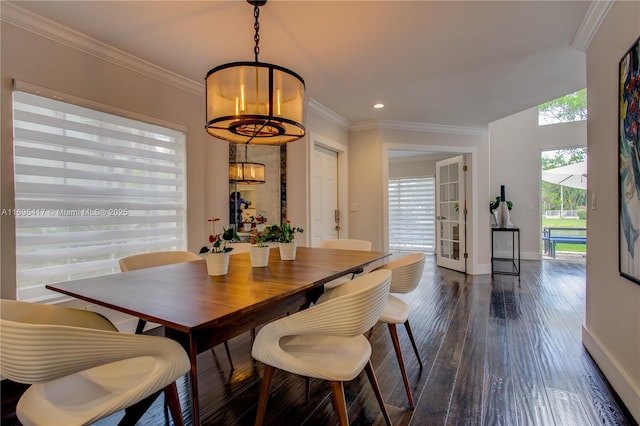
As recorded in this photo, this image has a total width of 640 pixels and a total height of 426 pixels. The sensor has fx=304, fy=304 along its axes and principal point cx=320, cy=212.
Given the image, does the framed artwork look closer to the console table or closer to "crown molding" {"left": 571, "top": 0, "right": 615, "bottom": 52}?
"crown molding" {"left": 571, "top": 0, "right": 615, "bottom": 52}

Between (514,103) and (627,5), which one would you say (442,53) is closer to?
Answer: (627,5)

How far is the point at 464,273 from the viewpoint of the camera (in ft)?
16.7

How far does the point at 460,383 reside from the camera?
6.19 feet

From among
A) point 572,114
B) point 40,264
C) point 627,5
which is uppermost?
point 572,114

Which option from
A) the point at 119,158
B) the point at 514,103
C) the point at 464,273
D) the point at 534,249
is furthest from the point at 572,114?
the point at 119,158

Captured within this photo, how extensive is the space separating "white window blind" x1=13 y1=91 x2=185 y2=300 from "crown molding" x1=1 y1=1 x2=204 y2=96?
1.43 ft

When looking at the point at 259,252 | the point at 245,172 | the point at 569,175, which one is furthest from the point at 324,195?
the point at 569,175

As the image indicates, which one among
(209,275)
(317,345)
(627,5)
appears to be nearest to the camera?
(317,345)

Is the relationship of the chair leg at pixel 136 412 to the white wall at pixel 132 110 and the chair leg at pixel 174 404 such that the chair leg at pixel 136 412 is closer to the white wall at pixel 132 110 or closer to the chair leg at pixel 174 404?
the chair leg at pixel 174 404

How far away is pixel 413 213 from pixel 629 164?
20.0 feet

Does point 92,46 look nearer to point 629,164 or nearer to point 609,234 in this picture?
point 629,164

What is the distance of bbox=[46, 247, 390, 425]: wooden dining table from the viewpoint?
0.99 meters

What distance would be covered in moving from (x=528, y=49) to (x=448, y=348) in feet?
8.35

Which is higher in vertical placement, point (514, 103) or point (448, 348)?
point (514, 103)
